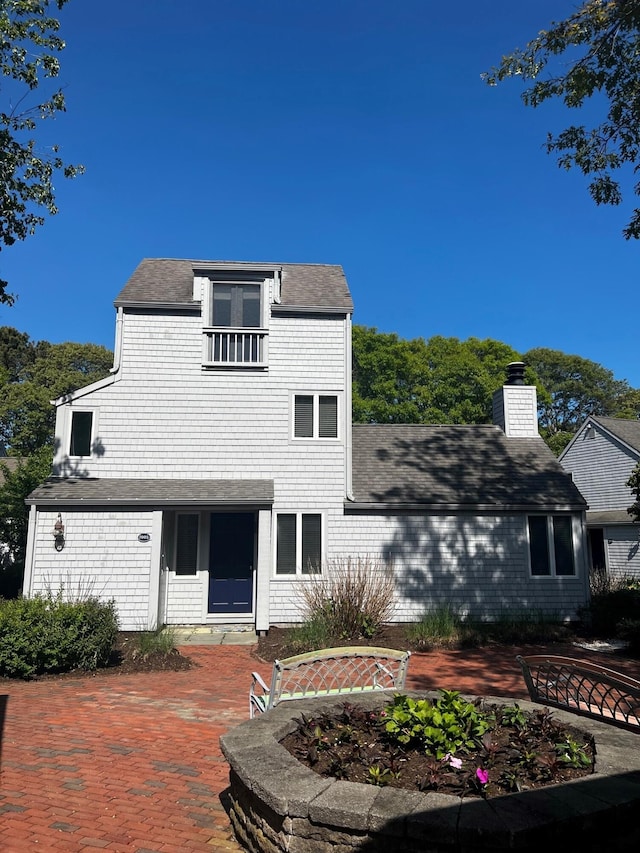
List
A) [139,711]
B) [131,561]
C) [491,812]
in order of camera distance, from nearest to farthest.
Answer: [491,812]
[139,711]
[131,561]

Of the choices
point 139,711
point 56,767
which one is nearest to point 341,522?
point 139,711

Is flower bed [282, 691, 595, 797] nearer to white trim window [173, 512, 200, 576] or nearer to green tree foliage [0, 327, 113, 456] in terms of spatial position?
white trim window [173, 512, 200, 576]

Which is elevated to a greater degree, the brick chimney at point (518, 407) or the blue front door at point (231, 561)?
the brick chimney at point (518, 407)

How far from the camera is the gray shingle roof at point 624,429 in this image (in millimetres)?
23583

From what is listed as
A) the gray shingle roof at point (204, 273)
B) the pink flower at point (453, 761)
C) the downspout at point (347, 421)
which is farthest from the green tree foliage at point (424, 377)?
the pink flower at point (453, 761)

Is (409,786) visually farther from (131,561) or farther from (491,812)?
(131,561)

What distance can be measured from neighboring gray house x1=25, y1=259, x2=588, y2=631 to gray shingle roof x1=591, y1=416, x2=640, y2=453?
11.4 m

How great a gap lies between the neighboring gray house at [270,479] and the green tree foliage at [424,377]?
807 inches

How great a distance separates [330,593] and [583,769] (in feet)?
28.8

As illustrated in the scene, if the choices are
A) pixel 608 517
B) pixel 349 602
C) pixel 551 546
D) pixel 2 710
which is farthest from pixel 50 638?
pixel 608 517

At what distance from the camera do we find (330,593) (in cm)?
1223

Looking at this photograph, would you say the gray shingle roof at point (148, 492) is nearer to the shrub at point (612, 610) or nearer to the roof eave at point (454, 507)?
the roof eave at point (454, 507)

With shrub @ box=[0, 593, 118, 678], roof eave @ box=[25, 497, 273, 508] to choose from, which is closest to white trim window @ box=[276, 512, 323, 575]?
roof eave @ box=[25, 497, 273, 508]

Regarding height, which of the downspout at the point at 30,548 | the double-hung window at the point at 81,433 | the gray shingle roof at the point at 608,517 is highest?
the double-hung window at the point at 81,433
